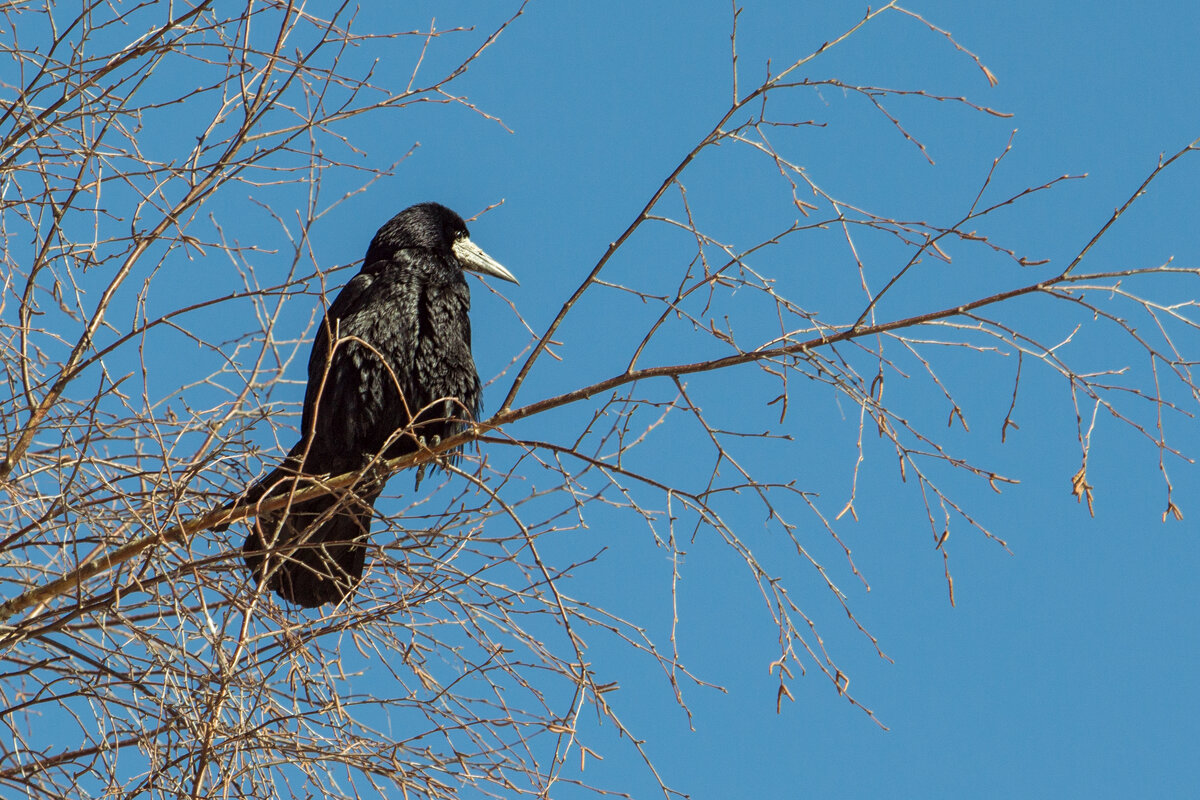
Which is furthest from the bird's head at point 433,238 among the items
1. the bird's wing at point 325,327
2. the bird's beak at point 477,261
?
the bird's wing at point 325,327

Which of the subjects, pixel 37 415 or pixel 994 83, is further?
pixel 37 415

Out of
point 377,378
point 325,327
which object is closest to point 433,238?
point 325,327

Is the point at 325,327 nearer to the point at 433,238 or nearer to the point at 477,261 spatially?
the point at 433,238

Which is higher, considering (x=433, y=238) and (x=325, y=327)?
(x=433, y=238)

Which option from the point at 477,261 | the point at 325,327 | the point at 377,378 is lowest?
the point at 377,378

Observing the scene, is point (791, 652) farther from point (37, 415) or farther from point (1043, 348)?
point (37, 415)

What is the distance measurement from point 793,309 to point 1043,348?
615mm

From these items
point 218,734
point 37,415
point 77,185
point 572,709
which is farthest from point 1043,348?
point 37,415

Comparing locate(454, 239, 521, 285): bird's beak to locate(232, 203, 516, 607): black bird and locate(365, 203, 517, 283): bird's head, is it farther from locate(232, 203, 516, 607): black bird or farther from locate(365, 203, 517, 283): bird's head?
locate(232, 203, 516, 607): black bird

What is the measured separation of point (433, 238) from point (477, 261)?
17.3 inches

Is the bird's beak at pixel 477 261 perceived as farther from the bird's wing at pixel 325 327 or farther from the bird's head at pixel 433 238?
the bird's wing at pixel 325 327

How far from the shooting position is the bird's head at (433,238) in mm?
5352

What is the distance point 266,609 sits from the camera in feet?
10.0

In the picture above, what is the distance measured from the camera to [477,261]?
5824mm
